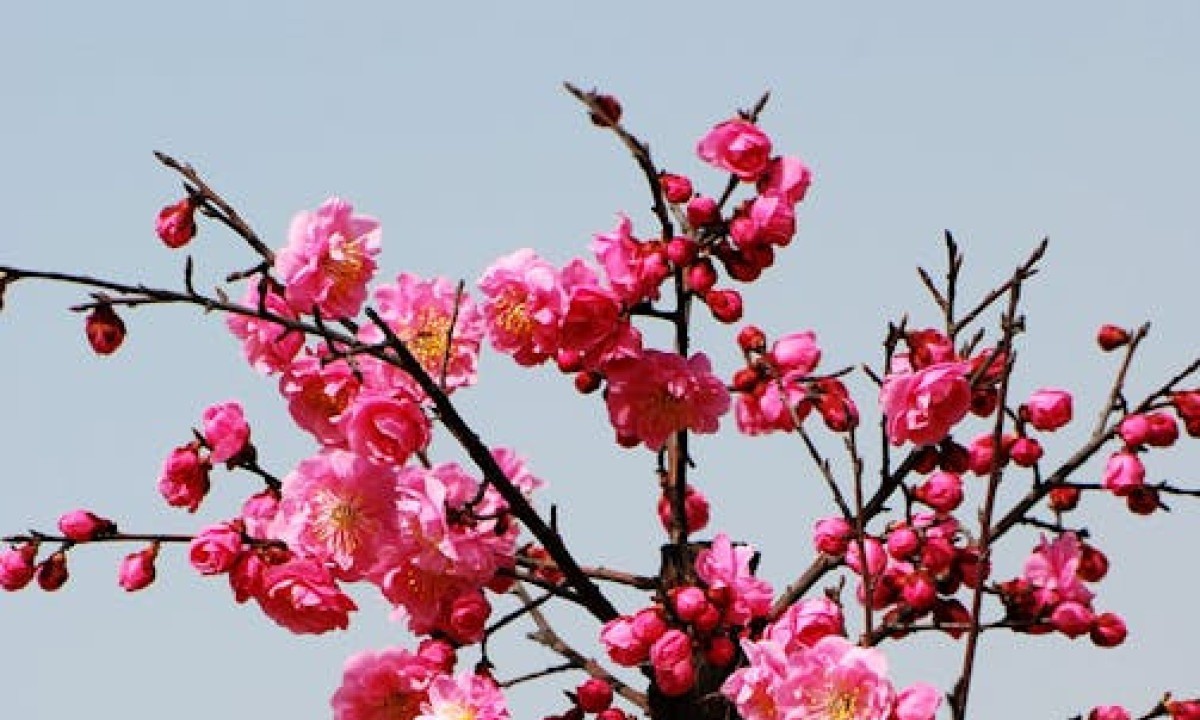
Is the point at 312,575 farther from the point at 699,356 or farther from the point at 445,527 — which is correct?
the point at 699,356

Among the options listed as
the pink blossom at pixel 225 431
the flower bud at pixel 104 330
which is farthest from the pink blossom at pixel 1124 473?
the flower bud at pixel 104 330

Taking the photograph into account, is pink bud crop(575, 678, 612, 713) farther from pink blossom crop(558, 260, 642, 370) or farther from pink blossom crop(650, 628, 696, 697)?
pink blossom crop(558, 260, 642, 370)

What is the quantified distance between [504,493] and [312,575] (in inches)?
11.0

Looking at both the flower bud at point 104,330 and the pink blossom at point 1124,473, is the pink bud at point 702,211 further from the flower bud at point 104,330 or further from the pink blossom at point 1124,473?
the flower bud at point 104,330

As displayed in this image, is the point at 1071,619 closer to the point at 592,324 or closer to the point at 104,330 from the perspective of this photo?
the point at 592,324

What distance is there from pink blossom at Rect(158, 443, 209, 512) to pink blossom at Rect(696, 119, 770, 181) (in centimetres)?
78

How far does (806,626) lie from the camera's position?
8.25ft

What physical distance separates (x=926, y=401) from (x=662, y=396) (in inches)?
13.4

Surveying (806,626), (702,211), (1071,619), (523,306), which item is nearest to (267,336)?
(523,306)

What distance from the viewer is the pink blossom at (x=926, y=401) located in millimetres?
2641

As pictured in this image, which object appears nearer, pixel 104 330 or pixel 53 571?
pixel 104 330

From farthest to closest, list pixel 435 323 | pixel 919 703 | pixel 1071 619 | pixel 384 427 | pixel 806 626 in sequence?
pixel 435 323 < pixel 1071 619 < pixel 384 427 < pixel 806 626 < pixel 919 703

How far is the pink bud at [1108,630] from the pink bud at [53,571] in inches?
54.8

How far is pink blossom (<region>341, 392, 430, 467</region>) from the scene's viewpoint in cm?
262
